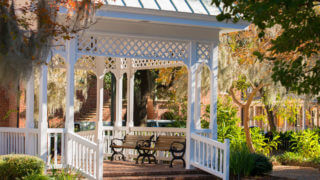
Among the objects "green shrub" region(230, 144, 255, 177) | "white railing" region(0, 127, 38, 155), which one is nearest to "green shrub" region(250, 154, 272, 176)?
"green shrub" region(230, 144, 255, 177)

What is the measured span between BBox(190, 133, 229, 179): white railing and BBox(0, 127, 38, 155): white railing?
375 cm

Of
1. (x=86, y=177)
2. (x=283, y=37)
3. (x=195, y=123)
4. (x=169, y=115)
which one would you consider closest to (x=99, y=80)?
(x=195, y=123)

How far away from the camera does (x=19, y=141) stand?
11.2m

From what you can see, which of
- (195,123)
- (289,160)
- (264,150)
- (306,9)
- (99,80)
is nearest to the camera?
(306,9)

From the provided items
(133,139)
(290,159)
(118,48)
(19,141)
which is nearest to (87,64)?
(133,139)

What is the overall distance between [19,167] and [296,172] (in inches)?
319

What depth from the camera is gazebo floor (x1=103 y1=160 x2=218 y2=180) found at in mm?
11258

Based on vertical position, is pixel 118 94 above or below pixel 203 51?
below

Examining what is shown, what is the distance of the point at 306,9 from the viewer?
289 inches

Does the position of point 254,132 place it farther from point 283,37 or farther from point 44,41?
point 44,41

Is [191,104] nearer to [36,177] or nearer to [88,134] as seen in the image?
[88,134]

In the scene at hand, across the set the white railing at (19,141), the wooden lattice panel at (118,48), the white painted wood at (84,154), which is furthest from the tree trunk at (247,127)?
the white railing at (19,141)

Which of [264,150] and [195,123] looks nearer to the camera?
[195,123]

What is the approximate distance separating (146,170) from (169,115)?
13.9 metres
